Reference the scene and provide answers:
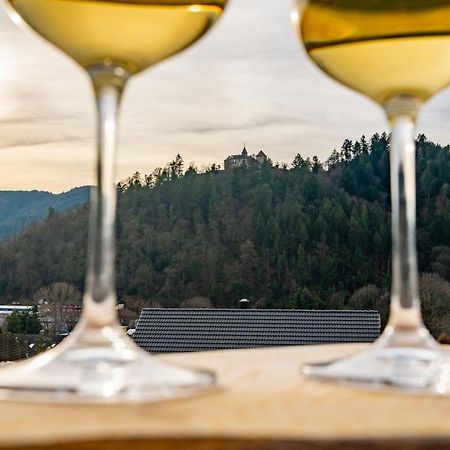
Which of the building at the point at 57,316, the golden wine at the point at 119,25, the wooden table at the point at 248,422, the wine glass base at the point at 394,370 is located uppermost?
the golden wine at the point at 119,25

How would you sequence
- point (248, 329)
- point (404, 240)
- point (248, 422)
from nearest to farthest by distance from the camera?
1. point (248, 422)
2. point (404, 240)
3. point (248, 329)

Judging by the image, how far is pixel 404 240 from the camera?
2.43ft

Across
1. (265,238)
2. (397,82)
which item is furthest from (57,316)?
(397,82)

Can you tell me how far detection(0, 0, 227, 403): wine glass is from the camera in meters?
0.64

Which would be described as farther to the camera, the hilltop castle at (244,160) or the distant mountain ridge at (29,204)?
the distant mountain ridge at (29,204)

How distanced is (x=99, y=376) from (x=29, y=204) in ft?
136

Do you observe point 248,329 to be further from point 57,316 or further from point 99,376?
point 99,376

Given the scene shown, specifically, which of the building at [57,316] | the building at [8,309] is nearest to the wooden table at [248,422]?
the building at [57,316]

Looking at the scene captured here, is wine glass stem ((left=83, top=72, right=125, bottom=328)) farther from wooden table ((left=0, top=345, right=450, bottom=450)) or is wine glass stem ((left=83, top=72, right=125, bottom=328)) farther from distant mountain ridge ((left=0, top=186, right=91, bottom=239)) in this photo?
distant mountain ridge ((left=0, top=186, right=91, bottom=239))

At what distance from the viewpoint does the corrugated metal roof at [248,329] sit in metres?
16.8

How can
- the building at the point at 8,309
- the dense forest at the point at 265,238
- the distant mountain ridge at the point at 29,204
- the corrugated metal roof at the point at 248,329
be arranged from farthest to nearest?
the distant mountain ridge at the point at 29,204 < the building at the point at 8,309 < the dense forest at the point at 265,238 < the corrugated metal roof at the point at 248,329

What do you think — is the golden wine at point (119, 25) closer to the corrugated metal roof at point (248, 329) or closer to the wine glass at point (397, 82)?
the wine glass at point (397, 82)

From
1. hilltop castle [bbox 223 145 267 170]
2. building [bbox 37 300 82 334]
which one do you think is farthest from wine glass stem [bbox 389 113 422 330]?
hilltop castle [bbox 223 145 267 170]

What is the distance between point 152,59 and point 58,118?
30.8 metres
